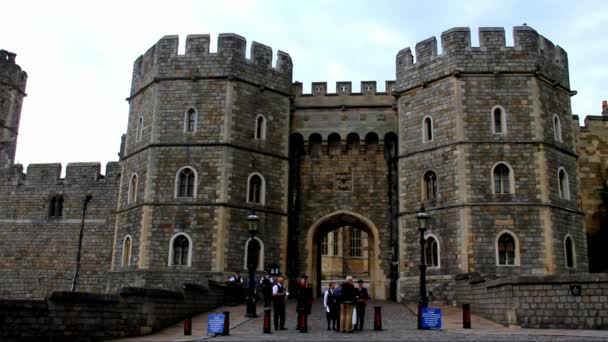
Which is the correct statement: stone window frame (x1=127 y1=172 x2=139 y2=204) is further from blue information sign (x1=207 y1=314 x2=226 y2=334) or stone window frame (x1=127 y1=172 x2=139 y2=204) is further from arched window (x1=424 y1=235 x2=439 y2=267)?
arched window (x1=424 y1=235 x2=439 y2=267)

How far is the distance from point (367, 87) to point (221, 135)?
679cm

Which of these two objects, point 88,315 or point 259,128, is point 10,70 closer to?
point 259,128

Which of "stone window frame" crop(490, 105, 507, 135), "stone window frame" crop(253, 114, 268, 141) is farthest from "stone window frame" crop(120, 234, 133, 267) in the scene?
"stone window frame" crop(490, 105, 507, 135)

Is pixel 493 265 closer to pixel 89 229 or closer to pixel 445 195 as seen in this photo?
pixel 445 195

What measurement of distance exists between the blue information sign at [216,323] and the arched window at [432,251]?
10367mm

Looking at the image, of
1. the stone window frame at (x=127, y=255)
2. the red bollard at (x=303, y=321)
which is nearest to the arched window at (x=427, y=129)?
the red bollard at (x=303, y=321)

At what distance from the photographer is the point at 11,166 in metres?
31.5

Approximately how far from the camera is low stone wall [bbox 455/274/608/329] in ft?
46.1

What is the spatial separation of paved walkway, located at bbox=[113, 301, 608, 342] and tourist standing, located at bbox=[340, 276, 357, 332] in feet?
0.79

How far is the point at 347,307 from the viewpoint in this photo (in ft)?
46.3

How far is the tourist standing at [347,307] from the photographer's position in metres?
14.1

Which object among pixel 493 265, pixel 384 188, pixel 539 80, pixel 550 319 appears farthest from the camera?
pixel 384 188

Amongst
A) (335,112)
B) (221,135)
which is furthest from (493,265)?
(221,135)

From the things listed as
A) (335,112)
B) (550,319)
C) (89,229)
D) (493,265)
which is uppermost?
(335,112)
